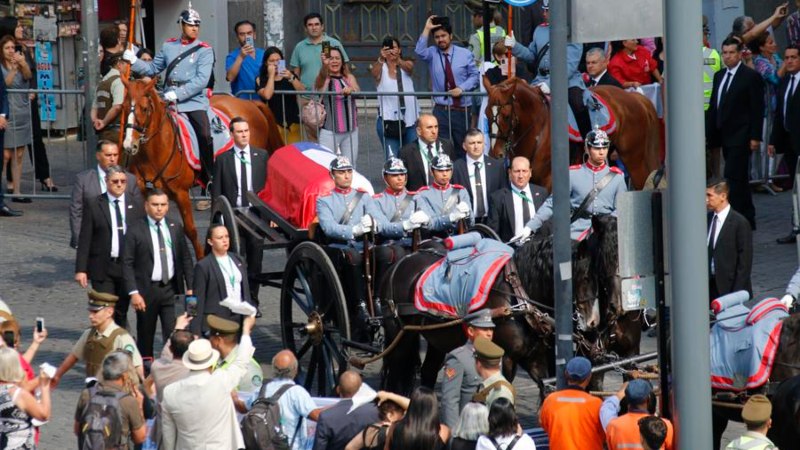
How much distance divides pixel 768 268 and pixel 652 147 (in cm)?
253

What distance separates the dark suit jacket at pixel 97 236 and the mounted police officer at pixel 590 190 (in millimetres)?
3417

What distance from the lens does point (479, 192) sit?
49.8 feet

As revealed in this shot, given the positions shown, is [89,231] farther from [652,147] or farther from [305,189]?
[652,147]

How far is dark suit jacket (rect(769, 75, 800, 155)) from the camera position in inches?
709

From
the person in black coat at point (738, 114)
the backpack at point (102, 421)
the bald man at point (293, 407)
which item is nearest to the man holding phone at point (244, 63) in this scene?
the person in black coat at point (738, 114)

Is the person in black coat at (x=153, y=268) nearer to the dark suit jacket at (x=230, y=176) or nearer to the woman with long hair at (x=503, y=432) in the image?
the dark suit jacket at (x=230, y=176)

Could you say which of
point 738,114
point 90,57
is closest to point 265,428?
point 90,57

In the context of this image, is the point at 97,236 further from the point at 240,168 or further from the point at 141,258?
the point at 240,168

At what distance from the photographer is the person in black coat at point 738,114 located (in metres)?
18.7

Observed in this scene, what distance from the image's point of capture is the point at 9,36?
818 inches

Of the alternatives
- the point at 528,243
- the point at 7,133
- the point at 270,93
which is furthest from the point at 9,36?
the point at 528,243

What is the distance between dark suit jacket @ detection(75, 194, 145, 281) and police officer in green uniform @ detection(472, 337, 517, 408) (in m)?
4.41

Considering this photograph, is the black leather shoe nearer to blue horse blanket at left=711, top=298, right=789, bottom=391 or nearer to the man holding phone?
the man holding phone

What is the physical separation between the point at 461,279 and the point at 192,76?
7.25 metres
